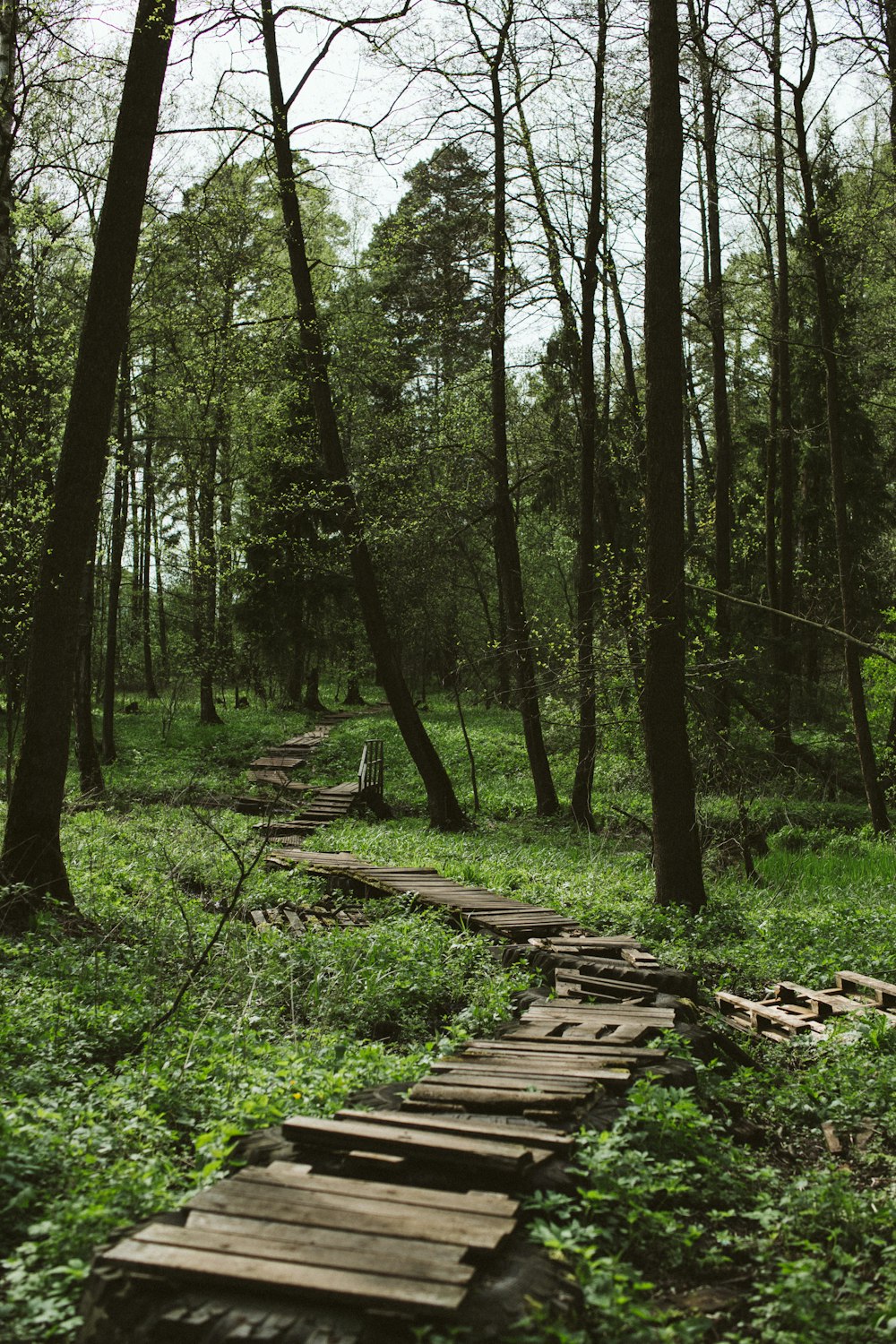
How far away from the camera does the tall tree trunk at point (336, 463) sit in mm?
15547

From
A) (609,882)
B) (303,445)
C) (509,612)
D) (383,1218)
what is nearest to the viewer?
(383,1218)

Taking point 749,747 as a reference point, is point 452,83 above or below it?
above

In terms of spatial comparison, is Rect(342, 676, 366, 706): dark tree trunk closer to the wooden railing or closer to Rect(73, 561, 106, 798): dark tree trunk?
the wooden railing

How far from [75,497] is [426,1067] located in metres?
6.02

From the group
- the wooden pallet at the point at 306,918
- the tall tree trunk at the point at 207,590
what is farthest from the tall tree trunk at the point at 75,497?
the tall tree trunk at the point at 207,590

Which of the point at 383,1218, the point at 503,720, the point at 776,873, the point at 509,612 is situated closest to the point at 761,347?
the point at 503,720

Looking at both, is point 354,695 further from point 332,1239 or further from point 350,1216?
point 332,1239

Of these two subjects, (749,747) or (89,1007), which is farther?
(749,747)

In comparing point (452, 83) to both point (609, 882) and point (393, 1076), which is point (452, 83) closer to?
point (609, 882)

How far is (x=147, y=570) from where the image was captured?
3822cm

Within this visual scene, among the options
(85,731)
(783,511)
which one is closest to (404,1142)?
(85,731)

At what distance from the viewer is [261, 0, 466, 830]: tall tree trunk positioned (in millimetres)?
15547

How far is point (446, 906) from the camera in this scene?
9305 millimetres

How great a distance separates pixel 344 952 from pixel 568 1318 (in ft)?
16.4
